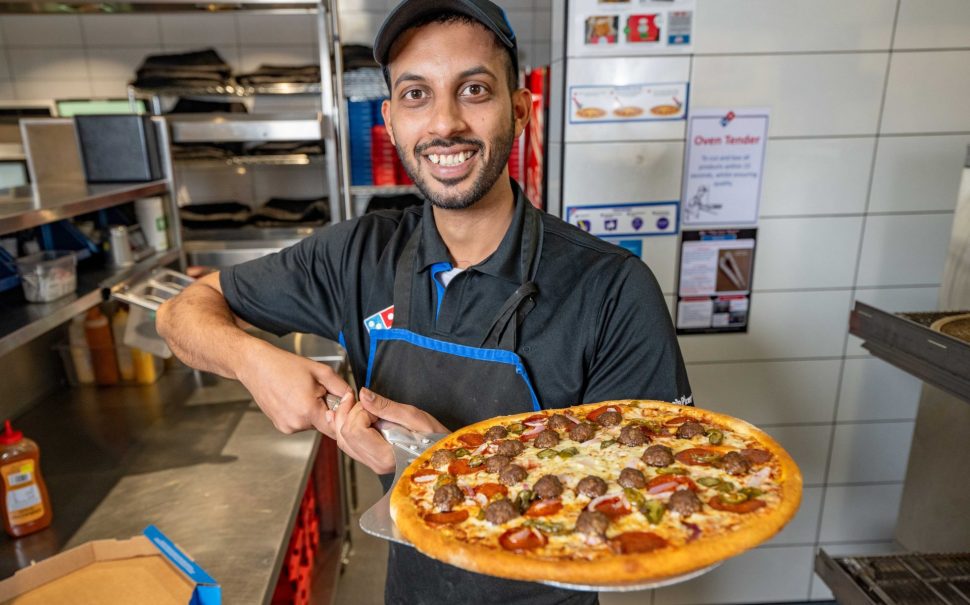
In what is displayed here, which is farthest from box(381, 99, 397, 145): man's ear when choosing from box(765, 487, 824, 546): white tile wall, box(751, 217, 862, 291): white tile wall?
box(765, 487, 824, 546): white tile wall

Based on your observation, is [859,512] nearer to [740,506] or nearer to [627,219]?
[627,219]

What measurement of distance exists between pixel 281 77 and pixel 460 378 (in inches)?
137

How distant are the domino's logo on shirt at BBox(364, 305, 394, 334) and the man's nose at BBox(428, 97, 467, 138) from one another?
421mm

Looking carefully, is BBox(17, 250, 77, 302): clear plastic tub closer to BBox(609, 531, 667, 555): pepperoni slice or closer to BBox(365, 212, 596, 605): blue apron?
BBox(365, 212, 596, 605): blue apron

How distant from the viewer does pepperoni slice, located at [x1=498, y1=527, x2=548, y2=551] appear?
→ 3.00 ft

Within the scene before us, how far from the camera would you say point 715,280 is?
7.84 ft

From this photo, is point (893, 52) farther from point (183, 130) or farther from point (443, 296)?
point (183, 130)

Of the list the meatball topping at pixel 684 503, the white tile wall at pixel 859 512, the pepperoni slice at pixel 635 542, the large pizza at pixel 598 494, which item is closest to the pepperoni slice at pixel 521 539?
the large pizza at pixel 598 494

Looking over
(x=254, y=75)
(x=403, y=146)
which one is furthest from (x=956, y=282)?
(x=254, y=75)

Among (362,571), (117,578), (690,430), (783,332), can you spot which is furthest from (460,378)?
(362,571)

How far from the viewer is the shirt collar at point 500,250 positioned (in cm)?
133

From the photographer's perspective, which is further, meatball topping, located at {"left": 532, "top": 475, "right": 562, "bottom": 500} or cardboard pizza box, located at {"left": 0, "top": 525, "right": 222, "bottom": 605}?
cardboard pizza box, located at {"left": 0, "top": 525, "right": 222, "bottom": 605}

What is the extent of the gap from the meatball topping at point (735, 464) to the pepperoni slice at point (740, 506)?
78mm

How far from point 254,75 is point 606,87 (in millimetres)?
2837
